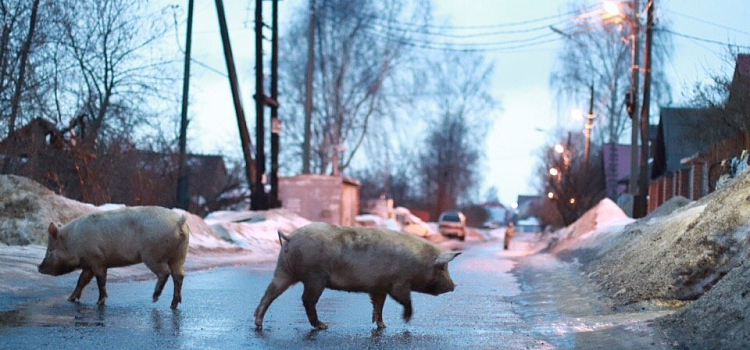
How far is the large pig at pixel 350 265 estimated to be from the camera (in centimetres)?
974

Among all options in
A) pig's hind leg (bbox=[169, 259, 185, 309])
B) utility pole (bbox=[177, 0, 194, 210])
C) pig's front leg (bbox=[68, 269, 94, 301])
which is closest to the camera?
pig's hind leg (bbox=[169, 259, 185, 309])

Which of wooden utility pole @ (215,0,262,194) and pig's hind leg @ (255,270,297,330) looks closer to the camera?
pig's hind leg @ (255,270,297,330)

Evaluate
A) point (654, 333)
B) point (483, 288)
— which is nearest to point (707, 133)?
point (483, 288)

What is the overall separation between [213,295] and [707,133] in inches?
→ 680

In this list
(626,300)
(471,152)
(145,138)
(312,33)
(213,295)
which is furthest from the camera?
(471,152)

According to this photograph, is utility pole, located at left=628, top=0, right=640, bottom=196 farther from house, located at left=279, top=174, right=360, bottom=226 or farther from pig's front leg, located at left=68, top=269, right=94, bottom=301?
pig's front leg, located at left=68, top=269, right=94, bottom=301

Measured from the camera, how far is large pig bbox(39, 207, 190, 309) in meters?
11.9

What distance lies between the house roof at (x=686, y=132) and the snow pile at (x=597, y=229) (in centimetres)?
289

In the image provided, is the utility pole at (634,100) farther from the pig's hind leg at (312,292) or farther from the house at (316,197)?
the pig's hind leg at (312,292)

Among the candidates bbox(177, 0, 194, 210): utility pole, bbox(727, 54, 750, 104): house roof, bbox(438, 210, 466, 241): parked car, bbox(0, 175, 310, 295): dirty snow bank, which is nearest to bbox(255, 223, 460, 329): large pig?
bbox(0, 175, 310, 295): dirty snow bank

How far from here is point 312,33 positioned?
132 ft

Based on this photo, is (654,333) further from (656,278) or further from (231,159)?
(231,159)

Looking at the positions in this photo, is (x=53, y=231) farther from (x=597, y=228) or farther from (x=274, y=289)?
(x=597, y=228)

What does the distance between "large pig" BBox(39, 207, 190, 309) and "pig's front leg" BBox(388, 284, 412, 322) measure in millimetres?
Answer: 2897
